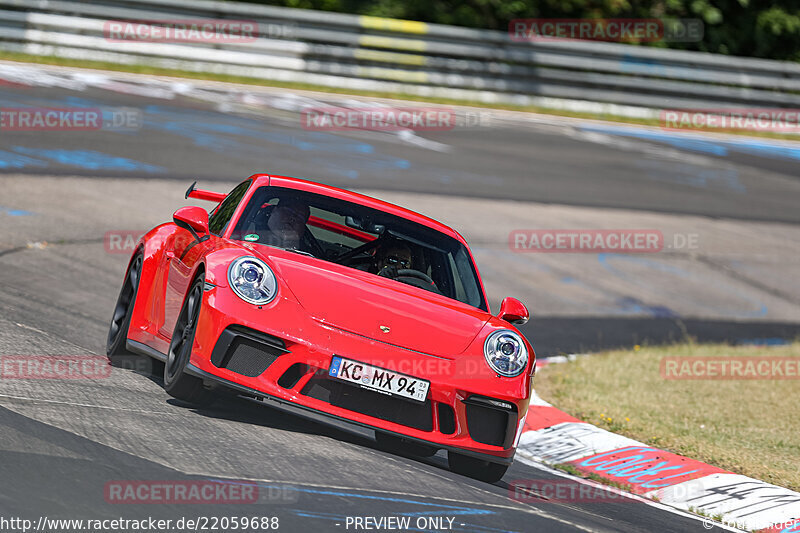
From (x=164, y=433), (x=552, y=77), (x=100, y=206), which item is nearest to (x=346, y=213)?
(x=164, y=433)

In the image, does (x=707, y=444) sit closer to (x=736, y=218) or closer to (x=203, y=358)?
(x=203, y=358)

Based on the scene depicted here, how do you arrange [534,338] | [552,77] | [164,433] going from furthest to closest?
[552,77] < [534,338] < [164,433]

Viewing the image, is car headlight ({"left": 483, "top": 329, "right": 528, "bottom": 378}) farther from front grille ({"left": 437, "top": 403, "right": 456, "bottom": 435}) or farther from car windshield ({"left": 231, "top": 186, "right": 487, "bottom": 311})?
car windshield ({"left": 231, "top": 186, "right": 487, "bottom": 311})

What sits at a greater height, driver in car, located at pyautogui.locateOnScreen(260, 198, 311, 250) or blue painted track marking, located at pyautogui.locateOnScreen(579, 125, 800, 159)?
driver in car, located at pyautogui.locateOnScreen(260, 198, 311, 250)

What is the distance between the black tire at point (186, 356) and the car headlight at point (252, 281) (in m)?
0.19

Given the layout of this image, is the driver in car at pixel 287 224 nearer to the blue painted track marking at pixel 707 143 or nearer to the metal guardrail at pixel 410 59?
the metal guardrail at pixel 410 59

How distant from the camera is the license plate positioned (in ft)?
18.0

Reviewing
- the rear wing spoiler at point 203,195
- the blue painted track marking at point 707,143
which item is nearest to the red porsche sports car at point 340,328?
the rear wing spoiler at point 203,195

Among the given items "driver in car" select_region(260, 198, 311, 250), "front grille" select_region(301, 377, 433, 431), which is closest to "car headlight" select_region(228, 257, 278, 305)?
"front grille" select_region(301, 377, 433, 431)

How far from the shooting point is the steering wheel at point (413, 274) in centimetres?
667

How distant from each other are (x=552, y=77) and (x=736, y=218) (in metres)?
5.22

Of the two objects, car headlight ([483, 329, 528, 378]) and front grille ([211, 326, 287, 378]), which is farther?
car headlight ([483, 329, 528, 378])

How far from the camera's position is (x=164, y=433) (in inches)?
208

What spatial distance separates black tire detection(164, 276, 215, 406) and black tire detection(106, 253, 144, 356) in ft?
3.69
